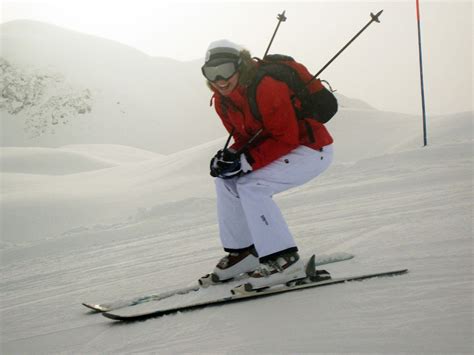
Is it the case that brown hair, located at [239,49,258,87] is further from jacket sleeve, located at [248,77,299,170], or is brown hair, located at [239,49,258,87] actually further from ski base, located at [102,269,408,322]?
ski base, located at [102,269,408,322]

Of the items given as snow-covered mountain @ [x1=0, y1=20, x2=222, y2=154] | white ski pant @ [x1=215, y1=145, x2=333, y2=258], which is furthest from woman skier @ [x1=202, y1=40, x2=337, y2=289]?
snow-covered mountain @ [x1=0, y1=20, x2=222, y2=154]

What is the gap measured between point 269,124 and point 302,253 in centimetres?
104

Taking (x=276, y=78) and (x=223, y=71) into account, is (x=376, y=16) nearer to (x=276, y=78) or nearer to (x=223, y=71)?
(x=276, y=78)

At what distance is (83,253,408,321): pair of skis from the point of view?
7.06ft

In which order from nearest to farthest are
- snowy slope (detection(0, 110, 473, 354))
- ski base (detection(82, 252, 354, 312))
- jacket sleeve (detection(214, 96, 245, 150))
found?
snowy slope (detection(0, 110, 473, 354))
ski base (detection(82, 252, 354, 312))
jacket sleeve (detection(214, 96, 245, 150))

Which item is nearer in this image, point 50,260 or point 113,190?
point 50,260

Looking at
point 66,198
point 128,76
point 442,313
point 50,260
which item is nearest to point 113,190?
point 66,198

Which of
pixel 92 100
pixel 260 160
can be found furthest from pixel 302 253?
pixel 92 100

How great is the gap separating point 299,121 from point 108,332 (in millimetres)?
1352

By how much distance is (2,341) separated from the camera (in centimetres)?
221

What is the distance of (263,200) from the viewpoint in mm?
2512

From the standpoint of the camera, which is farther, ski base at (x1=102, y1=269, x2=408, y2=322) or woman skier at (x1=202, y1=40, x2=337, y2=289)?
woman skier at (x1=202, y1=40, x2=337, y2=289)

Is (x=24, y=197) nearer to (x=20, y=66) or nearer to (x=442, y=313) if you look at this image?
(x=442, y=313)

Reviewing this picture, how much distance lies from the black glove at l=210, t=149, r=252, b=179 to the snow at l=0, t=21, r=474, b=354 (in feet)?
2.15
